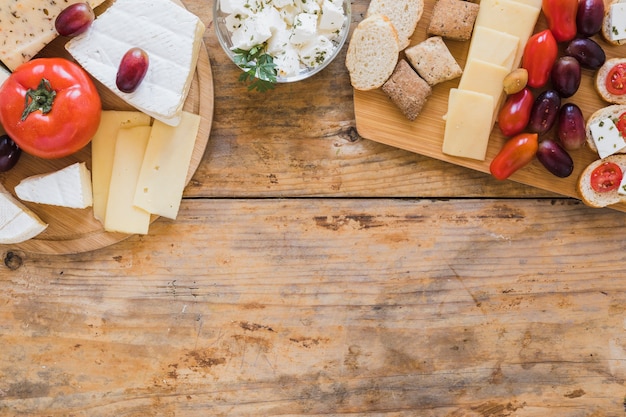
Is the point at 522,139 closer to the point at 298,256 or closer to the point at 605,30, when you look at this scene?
the point at 605,30

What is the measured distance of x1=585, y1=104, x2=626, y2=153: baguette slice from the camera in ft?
5.94

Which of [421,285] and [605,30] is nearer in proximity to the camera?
[605,30]

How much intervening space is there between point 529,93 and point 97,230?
55.0 inches

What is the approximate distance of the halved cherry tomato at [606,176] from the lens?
6.00 ft

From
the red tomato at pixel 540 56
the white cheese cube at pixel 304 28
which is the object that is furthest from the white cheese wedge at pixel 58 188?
the red tomato at pixel 540 56

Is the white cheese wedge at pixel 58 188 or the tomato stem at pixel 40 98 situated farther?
the white cheese wedge at pixel 58 188

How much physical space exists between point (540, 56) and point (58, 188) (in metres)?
1.49

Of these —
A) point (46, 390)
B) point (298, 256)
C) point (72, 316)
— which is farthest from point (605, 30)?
point (46, 390)

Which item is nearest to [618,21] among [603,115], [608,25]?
[608,25]

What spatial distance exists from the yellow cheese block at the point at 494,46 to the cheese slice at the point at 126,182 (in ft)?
3.40

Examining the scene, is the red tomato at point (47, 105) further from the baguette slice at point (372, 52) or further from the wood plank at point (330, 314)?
the baguette slice at point (372, 52)

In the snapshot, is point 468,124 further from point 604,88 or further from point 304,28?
point 304,28

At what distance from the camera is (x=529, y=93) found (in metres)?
1.80

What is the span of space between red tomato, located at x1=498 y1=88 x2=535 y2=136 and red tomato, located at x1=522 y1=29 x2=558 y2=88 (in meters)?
0.05
